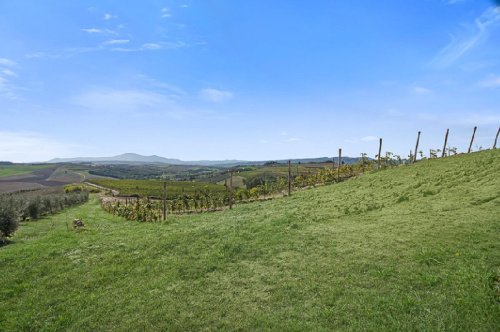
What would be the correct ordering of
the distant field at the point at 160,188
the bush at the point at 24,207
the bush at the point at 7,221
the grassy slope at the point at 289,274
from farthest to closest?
the distant field at the point at 160,188, the bush at the point at 24,207, the bush at the point at 7,221, the grassy slope at the point at 289,274

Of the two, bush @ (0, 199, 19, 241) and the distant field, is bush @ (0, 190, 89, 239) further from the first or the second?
the distant field

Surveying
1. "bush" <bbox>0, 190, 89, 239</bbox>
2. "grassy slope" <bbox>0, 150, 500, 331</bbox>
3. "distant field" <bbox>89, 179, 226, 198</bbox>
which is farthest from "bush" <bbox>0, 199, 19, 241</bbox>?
"distant field" <bbox>89, 179, 226, 198</bbox>

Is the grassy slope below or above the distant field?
above

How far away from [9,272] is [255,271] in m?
9.05

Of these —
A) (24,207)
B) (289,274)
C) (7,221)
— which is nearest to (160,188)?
(24,207)

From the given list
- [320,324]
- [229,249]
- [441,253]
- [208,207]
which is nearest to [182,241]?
[229,249]

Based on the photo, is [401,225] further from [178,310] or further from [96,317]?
[96,317]

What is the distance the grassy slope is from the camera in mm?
7598

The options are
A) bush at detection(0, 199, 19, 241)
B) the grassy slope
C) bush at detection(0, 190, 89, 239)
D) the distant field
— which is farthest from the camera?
the distant field

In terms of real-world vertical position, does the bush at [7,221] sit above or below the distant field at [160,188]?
above

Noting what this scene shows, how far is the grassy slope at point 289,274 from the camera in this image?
7.60 meters

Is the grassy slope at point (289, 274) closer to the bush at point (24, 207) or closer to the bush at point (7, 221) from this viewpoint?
A: the bush at point (7, 221)

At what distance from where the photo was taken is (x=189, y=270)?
11.1m

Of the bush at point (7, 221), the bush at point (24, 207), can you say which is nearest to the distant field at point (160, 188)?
the bush at point (24, 207)
